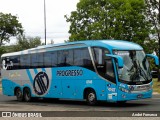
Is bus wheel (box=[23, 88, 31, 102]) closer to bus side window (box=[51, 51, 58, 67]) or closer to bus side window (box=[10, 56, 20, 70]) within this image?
A: bus side window (box=[10, 56, 20, 70])

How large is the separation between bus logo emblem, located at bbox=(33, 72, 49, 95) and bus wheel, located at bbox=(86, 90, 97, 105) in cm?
389

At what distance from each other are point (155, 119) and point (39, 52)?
1286 centimetres

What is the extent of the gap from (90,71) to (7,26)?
57248 mm

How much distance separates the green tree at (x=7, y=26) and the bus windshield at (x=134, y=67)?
57.8 metres

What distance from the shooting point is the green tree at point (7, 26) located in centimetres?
7681

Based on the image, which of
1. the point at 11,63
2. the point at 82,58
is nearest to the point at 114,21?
the point at 11,63

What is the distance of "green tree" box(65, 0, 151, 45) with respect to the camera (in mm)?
51438

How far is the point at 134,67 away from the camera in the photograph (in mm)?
20594

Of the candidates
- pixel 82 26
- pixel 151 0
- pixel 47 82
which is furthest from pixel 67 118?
pixel 82 26

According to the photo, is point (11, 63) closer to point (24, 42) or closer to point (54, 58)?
point (54, 58)

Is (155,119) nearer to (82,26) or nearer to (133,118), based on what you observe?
(133,118)

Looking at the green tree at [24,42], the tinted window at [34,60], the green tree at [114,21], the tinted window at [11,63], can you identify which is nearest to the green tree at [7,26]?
the green tree at [24,42]

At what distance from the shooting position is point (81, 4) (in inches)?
2243

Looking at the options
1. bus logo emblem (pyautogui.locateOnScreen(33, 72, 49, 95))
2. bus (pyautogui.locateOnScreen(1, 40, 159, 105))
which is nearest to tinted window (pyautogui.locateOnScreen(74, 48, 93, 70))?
bus (pyautogui.locateOnScreen(1, 40, 159, 105))
